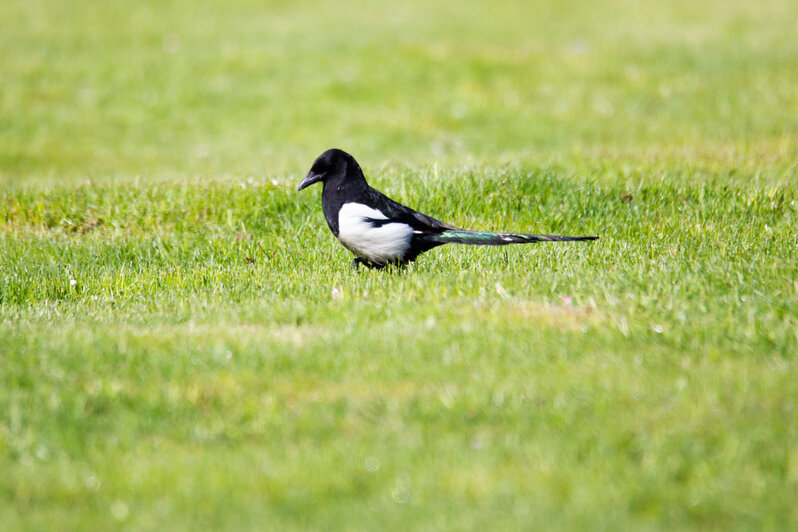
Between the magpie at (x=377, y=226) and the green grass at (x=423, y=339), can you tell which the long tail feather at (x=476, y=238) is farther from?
the green grass at (x=423, y=339)

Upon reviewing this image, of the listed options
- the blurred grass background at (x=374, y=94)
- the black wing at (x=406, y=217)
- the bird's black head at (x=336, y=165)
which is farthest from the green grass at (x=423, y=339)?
the bird's black head at (x=336, y=165)

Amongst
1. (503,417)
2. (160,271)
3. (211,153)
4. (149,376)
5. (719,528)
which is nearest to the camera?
(719,528)

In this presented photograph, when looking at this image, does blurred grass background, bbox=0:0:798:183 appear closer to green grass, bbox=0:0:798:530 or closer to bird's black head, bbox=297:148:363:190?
green grass, bbox=0:0:798:530

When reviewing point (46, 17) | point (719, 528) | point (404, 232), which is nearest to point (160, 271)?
point (404, 232)

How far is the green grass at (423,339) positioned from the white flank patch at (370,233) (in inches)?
8.8

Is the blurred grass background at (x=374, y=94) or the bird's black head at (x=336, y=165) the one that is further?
the blurred grass background at (x=374, y=94)

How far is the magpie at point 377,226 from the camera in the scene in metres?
6.38

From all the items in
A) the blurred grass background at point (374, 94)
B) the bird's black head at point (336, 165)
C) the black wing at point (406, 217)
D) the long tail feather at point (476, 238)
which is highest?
the bird's black head at point (336, 165)

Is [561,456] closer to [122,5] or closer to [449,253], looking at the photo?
[449,253]

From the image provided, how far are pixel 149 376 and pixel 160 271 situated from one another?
254 centimetres

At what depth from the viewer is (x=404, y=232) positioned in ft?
21.0

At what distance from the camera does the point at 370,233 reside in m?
6.39

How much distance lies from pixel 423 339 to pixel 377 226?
1489mm

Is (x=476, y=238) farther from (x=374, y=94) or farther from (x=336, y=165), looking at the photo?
(x=374, y=94)
